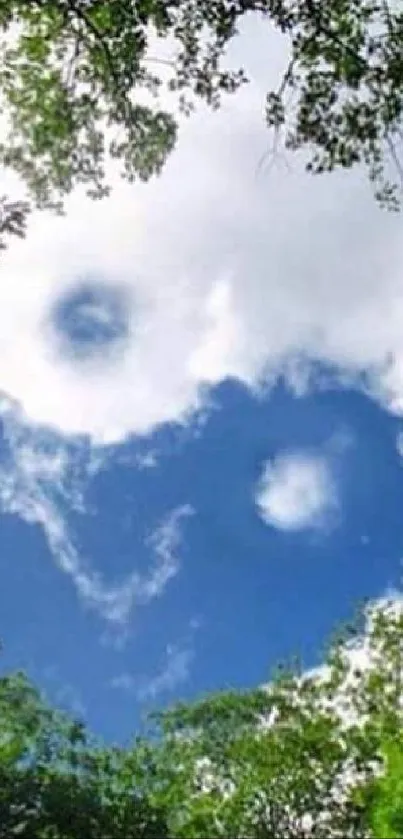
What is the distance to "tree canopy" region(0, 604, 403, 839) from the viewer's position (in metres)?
32.1

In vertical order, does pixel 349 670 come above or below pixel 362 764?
above

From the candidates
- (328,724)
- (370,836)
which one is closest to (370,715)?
(328,724)

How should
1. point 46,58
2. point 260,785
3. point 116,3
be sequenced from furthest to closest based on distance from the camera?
point 260,785, point 46,58, point 116,3

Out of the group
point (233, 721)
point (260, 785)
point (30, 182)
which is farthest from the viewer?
point (233, 721)

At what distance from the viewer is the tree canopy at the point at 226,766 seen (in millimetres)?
32094

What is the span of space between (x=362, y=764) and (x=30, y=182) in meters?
23.1

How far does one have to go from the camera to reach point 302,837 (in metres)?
30.8

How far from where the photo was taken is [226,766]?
35.8 metres

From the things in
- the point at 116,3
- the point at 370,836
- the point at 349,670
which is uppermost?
the point at 349,670

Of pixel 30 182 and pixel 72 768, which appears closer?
pixel 30 182

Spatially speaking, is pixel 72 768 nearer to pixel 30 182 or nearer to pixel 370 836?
pixel 370 836

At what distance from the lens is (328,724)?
3328 cm

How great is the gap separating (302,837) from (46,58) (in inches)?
896

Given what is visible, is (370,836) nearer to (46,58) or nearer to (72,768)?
(72,768)
